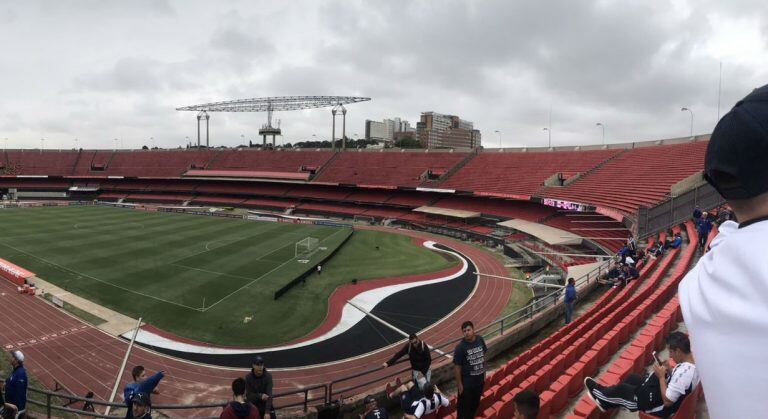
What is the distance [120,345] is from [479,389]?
15176 millimetres

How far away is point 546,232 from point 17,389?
3098cm

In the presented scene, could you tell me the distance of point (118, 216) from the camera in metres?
46.5

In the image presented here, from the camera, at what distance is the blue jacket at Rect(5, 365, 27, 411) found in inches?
275

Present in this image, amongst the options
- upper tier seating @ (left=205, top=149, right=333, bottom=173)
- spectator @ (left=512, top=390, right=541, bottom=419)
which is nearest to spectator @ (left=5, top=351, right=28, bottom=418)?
spectator @ (left=512, top=390, right=541, bottom=419)

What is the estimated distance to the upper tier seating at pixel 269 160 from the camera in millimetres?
67694

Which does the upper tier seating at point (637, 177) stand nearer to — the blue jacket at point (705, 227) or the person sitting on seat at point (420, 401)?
the blue jacket at point (705, 227)

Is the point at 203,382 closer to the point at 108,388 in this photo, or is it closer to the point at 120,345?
the point at 108,388

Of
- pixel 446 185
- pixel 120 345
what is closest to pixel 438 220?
pixel 446 185

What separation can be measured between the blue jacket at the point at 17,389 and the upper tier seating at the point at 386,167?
4784cm

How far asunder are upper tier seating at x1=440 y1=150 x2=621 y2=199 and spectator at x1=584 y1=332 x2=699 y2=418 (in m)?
37.2

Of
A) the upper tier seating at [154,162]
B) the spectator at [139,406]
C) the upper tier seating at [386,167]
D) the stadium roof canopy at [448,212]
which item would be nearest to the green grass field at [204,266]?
the stadium roof canopy at [448,212]

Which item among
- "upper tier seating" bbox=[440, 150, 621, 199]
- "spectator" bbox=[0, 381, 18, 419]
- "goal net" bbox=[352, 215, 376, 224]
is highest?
"upper tier seating" bbox=[440, 150, 621, 199]

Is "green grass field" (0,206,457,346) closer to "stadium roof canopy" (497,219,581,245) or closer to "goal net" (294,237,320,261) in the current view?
"goal net" (294,237,320,261)

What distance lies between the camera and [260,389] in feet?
23.5
